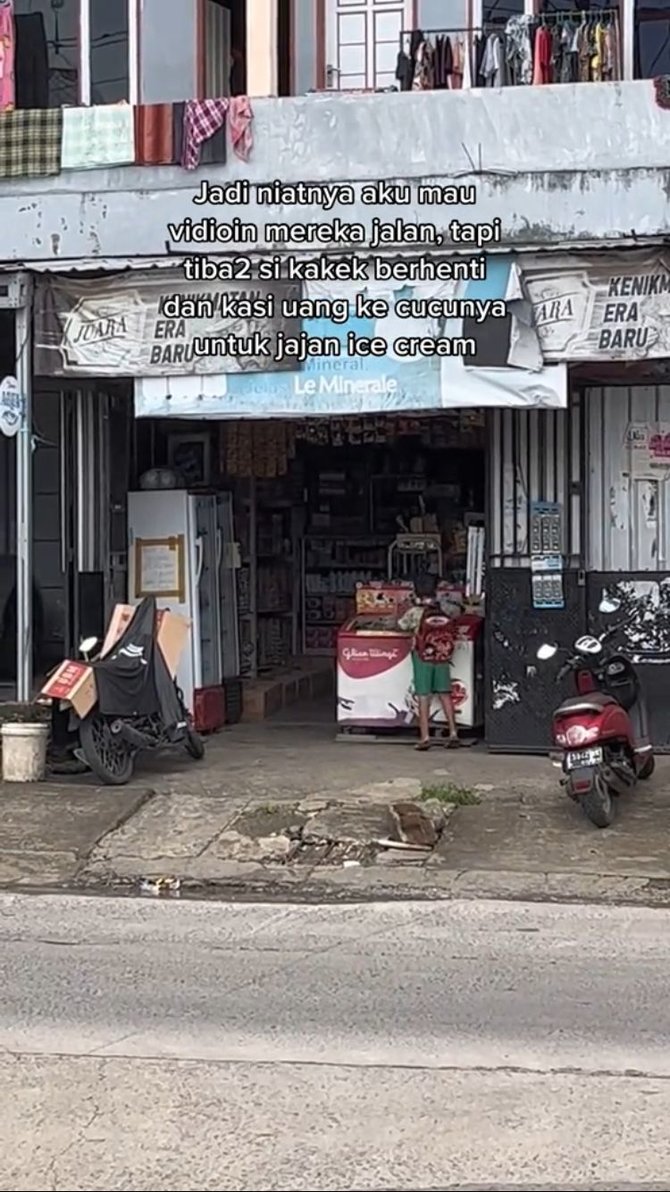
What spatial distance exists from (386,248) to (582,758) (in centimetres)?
444

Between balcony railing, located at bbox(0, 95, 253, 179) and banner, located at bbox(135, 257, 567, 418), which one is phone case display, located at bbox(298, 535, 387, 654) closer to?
banner, located at bbox(135, 257, 567, 418)

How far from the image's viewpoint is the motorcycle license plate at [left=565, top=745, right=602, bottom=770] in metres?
9.55

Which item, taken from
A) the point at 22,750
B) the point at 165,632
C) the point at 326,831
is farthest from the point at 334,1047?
the point at 165,632

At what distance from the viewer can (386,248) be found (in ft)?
38.4

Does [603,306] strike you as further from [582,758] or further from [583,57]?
[582,758]

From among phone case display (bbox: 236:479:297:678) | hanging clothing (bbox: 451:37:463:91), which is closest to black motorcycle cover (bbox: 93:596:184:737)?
phone case display (bbox: 236:479:297:678)

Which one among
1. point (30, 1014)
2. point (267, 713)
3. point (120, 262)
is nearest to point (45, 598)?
point (267, 713)

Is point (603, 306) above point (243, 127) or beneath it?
beneath

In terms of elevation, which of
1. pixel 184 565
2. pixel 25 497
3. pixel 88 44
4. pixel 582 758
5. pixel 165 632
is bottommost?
pixel 582 758

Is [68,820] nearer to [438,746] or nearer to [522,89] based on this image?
[438,746]

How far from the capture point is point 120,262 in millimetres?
12125

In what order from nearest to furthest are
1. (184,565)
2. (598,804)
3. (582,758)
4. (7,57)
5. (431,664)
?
(582,758), (598,804), (431,664), (7,57), (184,565)

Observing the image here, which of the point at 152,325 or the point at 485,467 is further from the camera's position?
the point at 485,467

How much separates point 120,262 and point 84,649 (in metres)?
3.17
